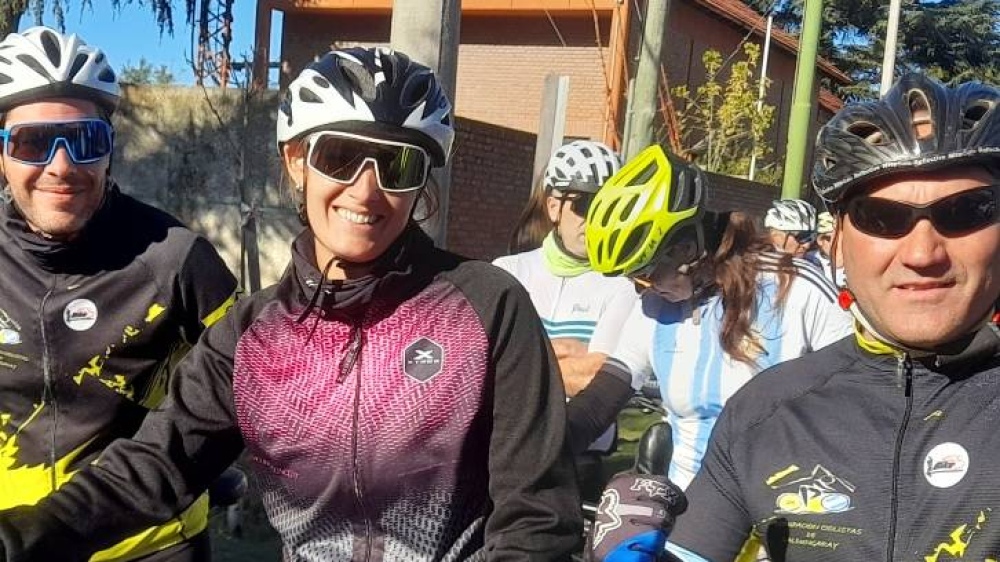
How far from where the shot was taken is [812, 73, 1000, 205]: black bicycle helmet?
7.01 ft

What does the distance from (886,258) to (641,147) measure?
6.75m

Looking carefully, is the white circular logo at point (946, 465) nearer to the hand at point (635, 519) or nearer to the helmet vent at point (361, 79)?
the hand at point (635, 519)

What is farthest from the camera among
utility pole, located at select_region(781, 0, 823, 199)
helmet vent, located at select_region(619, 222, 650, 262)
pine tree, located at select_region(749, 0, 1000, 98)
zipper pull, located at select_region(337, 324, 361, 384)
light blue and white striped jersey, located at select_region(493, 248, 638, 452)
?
pine tree, located at select_region(749, 0, 1000, 98)

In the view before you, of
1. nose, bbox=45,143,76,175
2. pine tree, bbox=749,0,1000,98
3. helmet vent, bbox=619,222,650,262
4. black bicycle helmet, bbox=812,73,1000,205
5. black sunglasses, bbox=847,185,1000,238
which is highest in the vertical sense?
Answer: pine tree, bbox=749,0,1000,98

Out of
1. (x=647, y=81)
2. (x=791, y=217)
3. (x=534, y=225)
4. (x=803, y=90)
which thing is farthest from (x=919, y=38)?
(x=534, y=225)

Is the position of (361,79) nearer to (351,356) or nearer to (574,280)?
(351,356)

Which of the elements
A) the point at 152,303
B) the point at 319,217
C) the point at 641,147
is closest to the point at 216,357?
the point at 319,217

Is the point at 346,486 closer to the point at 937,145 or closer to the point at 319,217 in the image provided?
the point at 319,217

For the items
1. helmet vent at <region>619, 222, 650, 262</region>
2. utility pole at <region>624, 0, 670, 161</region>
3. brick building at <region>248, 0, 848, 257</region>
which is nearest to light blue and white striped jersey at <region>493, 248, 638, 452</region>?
helmet vent at <region>619, 222, 650, 262</region>

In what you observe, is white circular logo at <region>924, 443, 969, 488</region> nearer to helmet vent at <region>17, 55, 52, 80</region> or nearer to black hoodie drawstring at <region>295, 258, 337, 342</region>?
black hoodie drawstring at <region>295, 258, 337, 342</region>

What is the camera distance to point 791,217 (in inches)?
437

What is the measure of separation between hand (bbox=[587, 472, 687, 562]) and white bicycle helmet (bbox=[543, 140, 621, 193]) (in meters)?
3.47

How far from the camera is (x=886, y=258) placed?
7.18 feet

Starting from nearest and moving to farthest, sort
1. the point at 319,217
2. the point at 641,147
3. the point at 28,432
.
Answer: the point at 319,217 → the point at 28,432 → the point at 641,147
